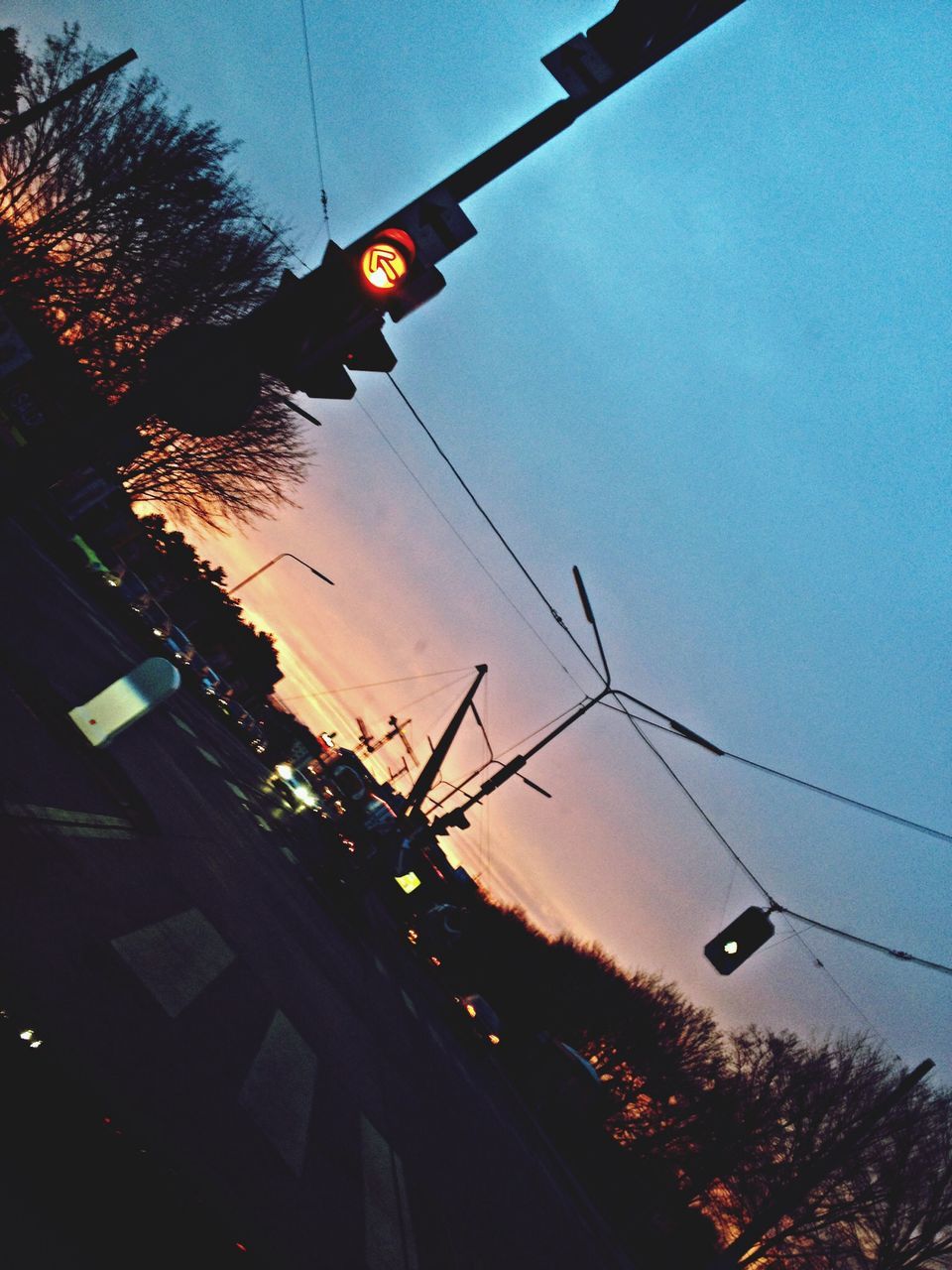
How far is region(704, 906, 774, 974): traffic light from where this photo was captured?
9.04m

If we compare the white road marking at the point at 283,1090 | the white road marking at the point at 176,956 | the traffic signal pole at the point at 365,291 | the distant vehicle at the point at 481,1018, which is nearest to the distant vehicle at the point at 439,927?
the distant vehicle at the point at 481,1018

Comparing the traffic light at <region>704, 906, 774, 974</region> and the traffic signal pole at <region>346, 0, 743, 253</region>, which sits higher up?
the traffic signal pole at <region>346, 0, 743, 253</region>

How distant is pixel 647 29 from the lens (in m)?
3.21

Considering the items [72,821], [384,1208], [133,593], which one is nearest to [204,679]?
[133,593]

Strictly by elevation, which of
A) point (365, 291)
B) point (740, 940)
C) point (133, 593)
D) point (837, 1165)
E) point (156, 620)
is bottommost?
point (837, 1165)

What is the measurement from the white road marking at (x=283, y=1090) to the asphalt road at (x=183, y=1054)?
0.09 ft

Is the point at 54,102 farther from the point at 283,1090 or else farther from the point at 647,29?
the point at 283,1090

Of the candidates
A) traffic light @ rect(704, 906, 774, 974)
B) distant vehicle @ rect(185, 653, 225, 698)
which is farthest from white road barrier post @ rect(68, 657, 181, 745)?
distant vehicle @ rect(185, 653, 225, 698)

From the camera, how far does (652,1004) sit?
38875mm

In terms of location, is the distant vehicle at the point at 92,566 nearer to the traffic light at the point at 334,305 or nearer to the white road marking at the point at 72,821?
the white road marking at the point at 72,821

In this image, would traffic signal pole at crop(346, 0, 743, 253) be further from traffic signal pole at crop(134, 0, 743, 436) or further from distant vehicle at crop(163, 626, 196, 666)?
distant vehicle at crop(163, 626, 196, 666)

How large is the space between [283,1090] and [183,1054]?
123 centimetres

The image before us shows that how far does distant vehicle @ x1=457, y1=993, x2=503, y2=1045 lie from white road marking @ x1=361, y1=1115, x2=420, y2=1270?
13654 millimetres

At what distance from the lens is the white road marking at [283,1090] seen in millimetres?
4168
